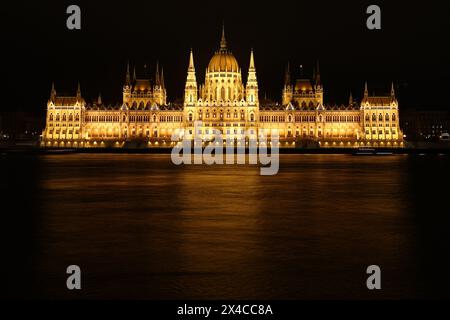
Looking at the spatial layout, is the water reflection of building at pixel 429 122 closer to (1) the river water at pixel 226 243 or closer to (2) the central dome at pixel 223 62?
(2) the central dome at pixel 223 62

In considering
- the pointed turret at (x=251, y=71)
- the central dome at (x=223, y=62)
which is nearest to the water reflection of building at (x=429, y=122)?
the pointed turret at (x=251, y=71)

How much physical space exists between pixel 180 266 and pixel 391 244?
5.27 metres

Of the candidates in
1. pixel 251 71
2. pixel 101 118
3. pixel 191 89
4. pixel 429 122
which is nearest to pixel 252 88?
pixel 251 71

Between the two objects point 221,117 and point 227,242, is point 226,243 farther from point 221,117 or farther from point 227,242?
point 221,117

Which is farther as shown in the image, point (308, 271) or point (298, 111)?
point (298, 111)

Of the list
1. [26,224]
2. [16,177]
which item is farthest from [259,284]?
[16,177]

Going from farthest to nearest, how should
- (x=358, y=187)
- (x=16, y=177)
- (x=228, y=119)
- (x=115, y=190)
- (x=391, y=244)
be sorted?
1. (x=228, y=119)
2. (x=16, y=177)
3. (x=358, y=187)
4. (x=115, y=190)
5. (x=391, y=244)

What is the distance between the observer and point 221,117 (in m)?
140

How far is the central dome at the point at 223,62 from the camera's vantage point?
472 feet

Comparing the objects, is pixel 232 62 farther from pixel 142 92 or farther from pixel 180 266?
pixel 180 266

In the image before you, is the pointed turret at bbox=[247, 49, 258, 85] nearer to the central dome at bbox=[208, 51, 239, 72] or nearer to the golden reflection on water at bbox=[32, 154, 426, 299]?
the central dome at bbox=[208, 51, 239, 72]

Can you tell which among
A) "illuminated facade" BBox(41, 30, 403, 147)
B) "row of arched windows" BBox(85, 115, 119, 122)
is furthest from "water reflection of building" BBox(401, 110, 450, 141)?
"row of arched windows" BBox(85, 115, 119, 122)

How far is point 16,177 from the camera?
123 feet

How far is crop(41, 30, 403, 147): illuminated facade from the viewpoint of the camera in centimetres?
13975
